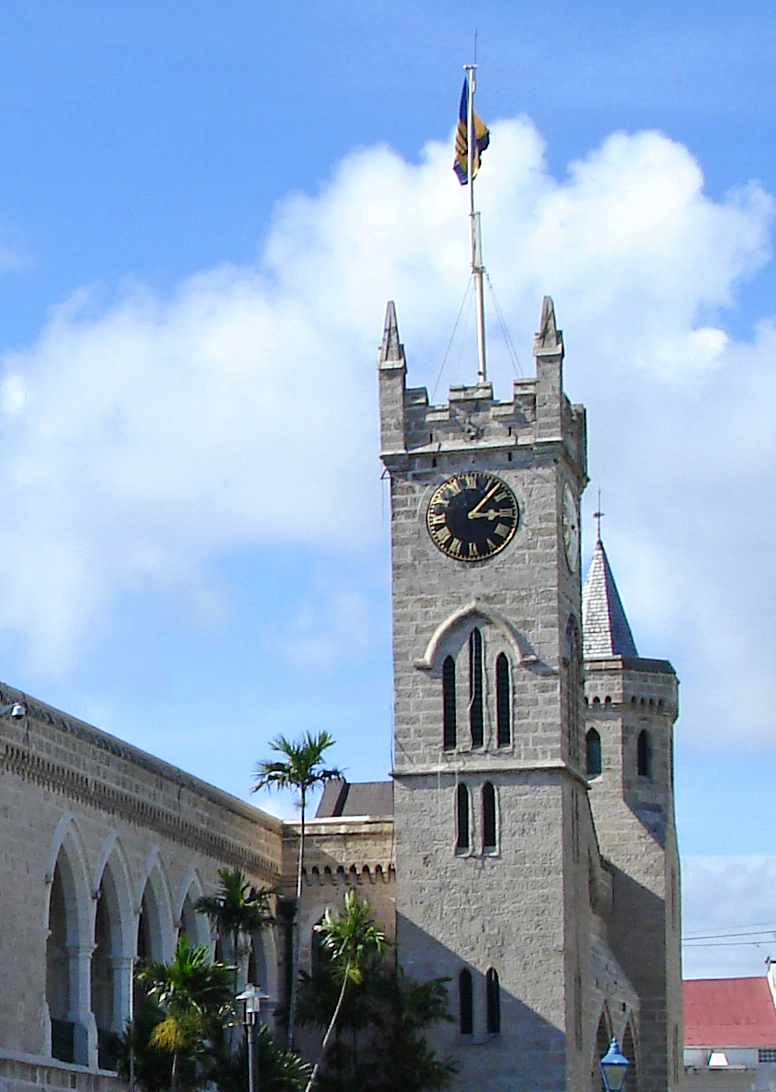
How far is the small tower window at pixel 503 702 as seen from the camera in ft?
206

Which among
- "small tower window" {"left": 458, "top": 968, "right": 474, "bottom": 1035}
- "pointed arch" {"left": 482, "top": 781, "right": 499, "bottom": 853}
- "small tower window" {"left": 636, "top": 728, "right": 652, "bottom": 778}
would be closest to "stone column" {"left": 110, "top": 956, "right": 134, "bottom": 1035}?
"small tower window" {"left": 458, "top": 968, "right": 474, "bottom": 1035}

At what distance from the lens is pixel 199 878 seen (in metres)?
60.2

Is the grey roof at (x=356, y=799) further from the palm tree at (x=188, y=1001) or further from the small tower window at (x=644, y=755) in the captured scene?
the palm tree at (x=188, y=1001)

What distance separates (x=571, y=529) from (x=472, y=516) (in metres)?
3.50

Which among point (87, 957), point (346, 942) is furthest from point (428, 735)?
point (87, 957)

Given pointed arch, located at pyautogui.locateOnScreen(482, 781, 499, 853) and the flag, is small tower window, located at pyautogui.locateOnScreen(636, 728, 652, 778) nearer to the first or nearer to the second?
pointed arch, located at pyautogui.locateOnScreen(482, 781, 499, 853)

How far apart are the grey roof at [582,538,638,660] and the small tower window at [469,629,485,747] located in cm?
1704

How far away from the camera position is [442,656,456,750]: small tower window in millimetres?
63406

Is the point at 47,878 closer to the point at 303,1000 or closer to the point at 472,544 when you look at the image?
the point at 303,1000

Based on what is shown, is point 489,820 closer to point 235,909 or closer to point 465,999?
point 465,999

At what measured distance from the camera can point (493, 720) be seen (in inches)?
2484

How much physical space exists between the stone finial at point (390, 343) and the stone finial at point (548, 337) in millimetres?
4335

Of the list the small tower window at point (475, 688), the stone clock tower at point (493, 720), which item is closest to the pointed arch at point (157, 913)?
the stone clock tower at point (493, 720)

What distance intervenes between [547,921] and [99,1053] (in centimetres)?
1459
